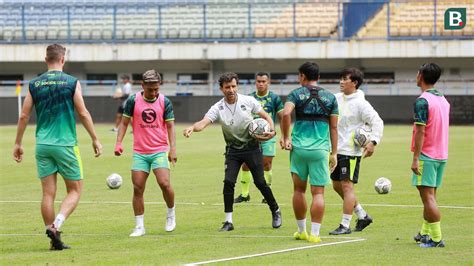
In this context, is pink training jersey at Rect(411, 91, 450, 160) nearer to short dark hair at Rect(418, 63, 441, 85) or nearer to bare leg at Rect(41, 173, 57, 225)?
short dark hair at Rect(418, 63, 441, 85)

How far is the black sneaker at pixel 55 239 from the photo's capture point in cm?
1023

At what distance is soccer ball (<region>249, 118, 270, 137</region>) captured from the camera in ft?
39.5

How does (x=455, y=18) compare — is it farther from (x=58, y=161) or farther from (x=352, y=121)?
(x=58, y=161)

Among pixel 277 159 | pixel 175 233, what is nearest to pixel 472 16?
pixel 277 159

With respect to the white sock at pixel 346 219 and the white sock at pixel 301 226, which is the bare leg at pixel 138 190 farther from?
the white sock at pixel 346 219

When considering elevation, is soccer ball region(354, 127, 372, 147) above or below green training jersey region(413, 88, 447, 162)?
below

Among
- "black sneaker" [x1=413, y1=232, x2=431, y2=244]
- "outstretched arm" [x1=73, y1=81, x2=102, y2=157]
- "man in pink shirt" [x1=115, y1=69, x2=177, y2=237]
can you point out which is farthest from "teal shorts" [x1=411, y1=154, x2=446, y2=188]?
"outstretched arm" [x1=73, y1=81, x2=102, y2=157]

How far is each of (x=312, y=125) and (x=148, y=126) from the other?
2.08m

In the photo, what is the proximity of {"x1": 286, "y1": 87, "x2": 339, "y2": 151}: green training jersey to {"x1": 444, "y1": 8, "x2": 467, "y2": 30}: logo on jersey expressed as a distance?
37.9 m

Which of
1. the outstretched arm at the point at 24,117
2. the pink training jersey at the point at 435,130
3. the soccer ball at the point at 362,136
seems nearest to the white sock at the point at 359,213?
the soccer ball at the point at 362,136

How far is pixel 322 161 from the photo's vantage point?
1094 centimetres

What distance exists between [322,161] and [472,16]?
3921cm

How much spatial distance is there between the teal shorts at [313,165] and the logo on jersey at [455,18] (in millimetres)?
38028

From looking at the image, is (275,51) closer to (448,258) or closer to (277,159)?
(277,159)
